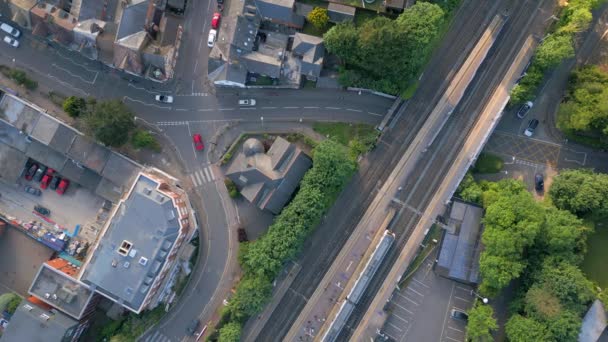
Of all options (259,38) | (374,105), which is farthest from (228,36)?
(374,105)

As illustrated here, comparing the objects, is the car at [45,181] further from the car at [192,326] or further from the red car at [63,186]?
the car at [192,326]

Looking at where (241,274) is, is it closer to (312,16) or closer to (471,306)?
(471,306)

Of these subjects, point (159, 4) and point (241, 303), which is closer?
point (241, 303)

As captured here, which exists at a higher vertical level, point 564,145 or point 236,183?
point 564,145

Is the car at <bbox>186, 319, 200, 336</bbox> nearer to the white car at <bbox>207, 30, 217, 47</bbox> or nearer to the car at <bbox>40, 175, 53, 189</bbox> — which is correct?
the car at <bbox>40, 175, 53, 189</bbox>

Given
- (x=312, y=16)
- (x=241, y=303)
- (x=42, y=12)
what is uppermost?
Answer: (x=312, y=16)

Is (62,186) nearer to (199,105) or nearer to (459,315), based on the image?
(199,105)
